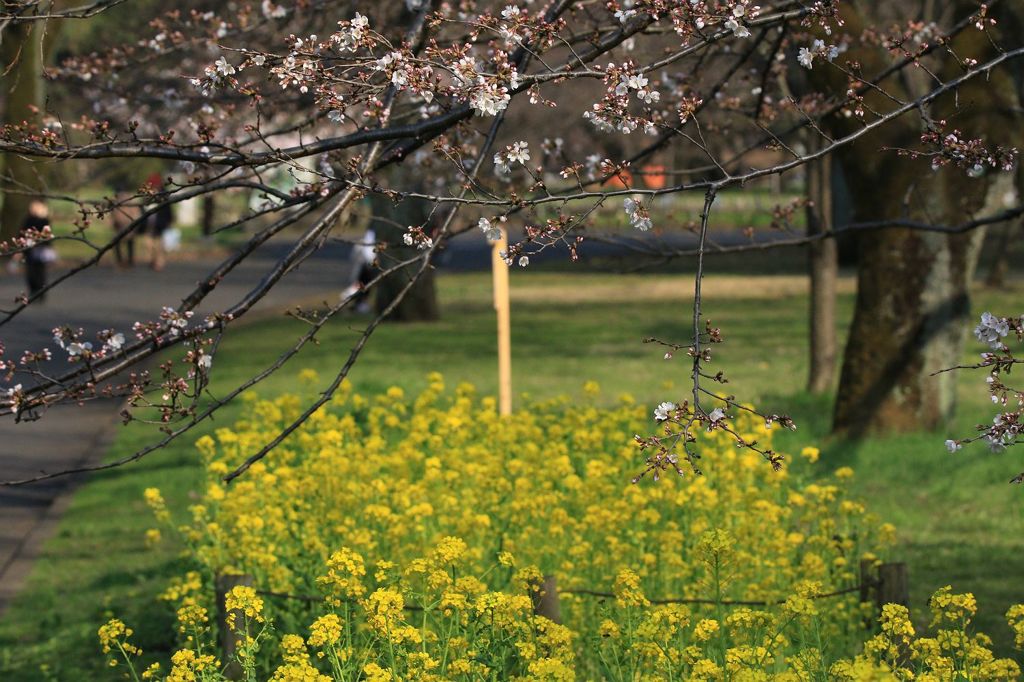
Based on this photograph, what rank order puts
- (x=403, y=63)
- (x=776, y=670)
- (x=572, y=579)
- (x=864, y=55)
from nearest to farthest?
1. (x=403, y=63)
2. (x=776, y=670)
3. (x=572, y=579)
4. (x=864, y=55)

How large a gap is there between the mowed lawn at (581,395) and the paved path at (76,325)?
0.76ft

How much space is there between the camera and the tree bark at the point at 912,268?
11242 millimetres

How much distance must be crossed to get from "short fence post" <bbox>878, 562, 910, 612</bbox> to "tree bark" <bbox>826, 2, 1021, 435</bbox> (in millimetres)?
5297

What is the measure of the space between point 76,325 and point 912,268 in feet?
44.6

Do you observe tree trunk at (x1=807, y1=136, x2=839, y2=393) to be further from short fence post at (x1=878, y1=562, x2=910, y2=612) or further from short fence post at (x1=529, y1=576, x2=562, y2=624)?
short fence post at (x1=529, y1=576, x2=562, y2=624)

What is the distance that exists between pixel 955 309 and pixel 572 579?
5628mm

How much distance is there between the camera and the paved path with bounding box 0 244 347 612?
10.3 metres

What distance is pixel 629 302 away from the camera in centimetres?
2552

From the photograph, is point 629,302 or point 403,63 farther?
point 629,302

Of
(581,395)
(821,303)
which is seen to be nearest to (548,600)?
(821,303)

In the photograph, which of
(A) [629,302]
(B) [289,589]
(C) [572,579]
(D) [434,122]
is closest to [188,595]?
(B) [289,589]

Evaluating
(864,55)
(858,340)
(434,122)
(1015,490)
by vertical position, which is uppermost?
(864,55)

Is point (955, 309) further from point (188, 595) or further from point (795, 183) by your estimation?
point (795, 183)

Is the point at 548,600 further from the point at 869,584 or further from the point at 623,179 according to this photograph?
the point at 623,179
